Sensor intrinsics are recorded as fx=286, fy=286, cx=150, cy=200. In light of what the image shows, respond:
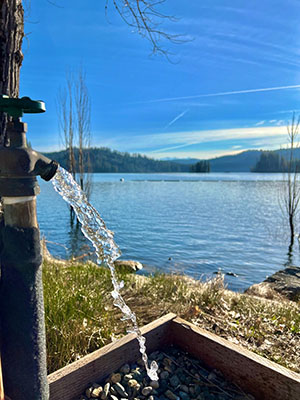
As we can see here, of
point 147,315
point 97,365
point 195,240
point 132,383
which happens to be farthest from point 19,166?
point 195,240

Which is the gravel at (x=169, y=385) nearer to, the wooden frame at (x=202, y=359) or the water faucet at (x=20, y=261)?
the wooden frame at (x=202, y=359)

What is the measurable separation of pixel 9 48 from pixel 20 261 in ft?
4.44

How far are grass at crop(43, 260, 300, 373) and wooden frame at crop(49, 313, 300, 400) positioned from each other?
280 millimetres

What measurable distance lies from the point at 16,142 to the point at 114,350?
1145mm

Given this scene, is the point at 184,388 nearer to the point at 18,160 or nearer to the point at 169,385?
the point at 169,385

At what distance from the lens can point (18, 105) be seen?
88 cm

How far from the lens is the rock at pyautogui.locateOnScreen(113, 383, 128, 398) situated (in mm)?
1360

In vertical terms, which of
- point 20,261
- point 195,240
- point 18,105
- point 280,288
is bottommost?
point 195,240

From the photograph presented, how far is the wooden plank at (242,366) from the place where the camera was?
1.32 m

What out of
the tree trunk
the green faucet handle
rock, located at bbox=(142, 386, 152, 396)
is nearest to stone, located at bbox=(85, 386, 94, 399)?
rock, located at bbox=(142, 386, 152, 396)

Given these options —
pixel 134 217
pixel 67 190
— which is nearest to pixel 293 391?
pixel 67 190

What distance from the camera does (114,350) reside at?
1479 millimetres

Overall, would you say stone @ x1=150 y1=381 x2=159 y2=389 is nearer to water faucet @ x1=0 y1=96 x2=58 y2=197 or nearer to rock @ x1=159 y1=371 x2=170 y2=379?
rock @ x1=159 y1=371 x2=170 y2=379

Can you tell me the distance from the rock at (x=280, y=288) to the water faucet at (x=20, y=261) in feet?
12.0
